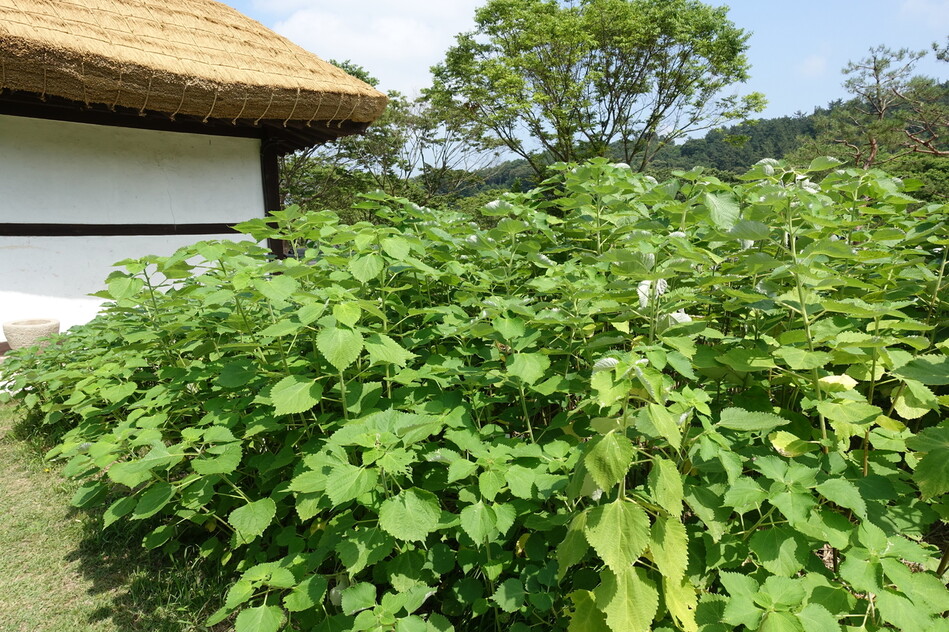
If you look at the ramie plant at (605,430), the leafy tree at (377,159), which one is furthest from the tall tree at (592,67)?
the ramie plant at (605,430)

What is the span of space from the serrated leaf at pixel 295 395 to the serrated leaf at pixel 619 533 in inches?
27.4

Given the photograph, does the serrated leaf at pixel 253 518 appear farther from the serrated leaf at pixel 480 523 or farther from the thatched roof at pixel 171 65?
the thatched roof at pixel 171 65

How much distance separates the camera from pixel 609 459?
0.91 m

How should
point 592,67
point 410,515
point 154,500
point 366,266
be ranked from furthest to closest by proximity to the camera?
point 592,67
point 154,500
point 366,266
point 410,515

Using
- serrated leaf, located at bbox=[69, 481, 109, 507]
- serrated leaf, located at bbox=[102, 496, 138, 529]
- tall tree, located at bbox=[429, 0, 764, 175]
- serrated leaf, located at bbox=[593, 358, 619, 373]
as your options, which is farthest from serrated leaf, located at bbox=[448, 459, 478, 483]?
tall tree, located at bbox=[429, 0, 764, 175]

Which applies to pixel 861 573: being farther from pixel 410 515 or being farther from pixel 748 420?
pixel 410 515

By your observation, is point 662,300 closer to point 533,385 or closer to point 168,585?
point 533,385

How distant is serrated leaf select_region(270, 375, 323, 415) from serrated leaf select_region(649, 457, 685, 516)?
77 cm

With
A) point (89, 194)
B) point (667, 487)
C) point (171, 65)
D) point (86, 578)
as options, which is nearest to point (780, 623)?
point (667, 487)

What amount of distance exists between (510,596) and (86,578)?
1827 mm

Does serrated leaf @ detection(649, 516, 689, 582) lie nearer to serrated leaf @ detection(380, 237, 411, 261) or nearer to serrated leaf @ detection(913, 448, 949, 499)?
serrated leaf @ detection(913, 448, 949, 499)

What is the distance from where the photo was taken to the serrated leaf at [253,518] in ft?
4.64

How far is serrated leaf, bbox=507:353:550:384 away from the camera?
1312mm

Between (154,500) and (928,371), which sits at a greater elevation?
(928,371)
